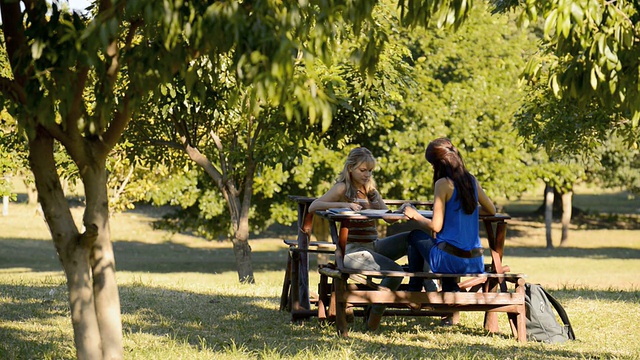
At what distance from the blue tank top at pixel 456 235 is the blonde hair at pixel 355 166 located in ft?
3.49

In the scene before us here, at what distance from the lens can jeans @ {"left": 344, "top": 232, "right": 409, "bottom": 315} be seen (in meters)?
7.95

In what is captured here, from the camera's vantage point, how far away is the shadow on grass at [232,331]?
723cm

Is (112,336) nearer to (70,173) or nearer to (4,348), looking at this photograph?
(4,348)

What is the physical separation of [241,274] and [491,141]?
40.1ft

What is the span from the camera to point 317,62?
1431 cm

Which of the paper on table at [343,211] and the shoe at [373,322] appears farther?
the shoe at [373,322]

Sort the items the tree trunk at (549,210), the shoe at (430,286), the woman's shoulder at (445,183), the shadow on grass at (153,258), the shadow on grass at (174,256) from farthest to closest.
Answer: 1. the tree trunk at (549,210)
2. the shadow on grass at (174,256)
3. the shadow on grass at (153,258)
4. the shoe at (430,286)
5. the woman's shoulder at (445,183)

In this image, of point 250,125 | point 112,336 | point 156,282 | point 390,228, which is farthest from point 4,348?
point 390,228

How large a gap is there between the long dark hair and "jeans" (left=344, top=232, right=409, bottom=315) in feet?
2.88

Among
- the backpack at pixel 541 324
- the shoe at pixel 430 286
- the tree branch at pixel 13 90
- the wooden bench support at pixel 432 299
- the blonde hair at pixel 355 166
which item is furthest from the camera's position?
the blonde hair at pixel 355 166

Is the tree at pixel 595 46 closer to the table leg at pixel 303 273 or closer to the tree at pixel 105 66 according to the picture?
the tree at pixel 105 66

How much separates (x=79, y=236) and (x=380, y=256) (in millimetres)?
3256

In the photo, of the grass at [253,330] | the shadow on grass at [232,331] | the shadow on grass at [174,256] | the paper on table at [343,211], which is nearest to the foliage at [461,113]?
the shadow on grass at [174,256]

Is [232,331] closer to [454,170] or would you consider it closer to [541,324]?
[454,170]
